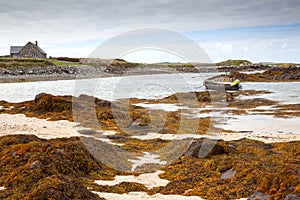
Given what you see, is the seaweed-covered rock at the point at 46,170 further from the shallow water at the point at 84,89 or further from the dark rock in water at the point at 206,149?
the shallow water at the point at 84,89

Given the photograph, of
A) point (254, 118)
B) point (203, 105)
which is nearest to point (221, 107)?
point (203, 105)

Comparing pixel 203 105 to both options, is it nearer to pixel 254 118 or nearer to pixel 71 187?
pixel 254 118

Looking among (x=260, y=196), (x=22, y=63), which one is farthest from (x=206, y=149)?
(x=22, y=63)

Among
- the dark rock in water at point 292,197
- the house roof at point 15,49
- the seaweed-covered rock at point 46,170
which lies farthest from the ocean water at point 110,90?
the house roof at point 15,49

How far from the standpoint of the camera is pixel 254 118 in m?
17.6

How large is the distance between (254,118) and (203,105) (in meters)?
5.96

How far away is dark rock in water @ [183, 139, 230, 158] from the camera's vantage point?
9.38 m

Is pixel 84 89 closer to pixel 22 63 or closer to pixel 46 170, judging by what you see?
pixel 22 63

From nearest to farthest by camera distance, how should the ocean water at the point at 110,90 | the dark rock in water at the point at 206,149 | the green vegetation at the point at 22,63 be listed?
the dark rock in water at the point at 206,149 < the ocean water at the point at 110,90 < the green vegetation at the point at 22,63

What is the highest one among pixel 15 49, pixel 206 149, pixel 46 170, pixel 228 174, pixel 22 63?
pixel 15 49

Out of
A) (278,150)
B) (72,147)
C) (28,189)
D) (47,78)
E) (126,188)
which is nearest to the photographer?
(28,189)

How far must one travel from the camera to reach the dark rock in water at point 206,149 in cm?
938

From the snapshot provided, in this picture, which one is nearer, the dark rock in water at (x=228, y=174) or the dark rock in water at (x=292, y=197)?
the dark rock in water at (x=292, y=197)

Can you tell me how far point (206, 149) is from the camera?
9.55 meters
